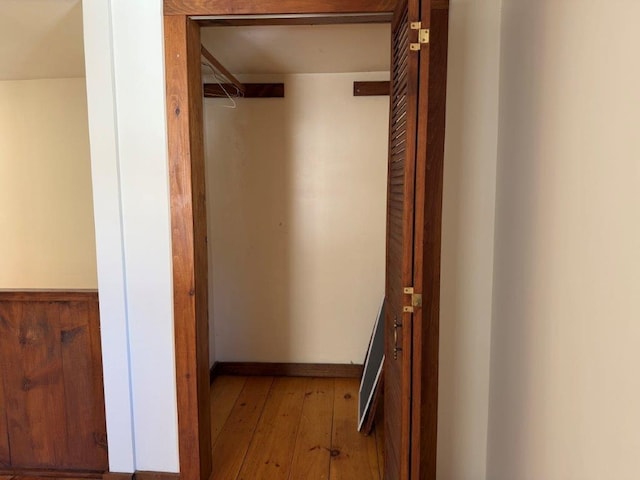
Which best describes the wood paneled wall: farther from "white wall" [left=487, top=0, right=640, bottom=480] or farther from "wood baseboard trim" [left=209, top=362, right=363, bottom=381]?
"white wall" [left=487, top=0, right=640, bottom=480]

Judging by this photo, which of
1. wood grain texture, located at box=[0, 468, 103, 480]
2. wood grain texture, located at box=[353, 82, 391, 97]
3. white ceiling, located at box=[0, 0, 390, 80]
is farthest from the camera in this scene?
wood grain texture, located at box=[353, 82, 391, 97]

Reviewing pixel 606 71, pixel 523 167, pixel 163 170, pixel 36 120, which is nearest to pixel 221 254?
pixel 163 170

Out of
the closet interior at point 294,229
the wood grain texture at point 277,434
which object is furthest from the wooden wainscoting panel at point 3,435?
the wood grain texture at point 277,434

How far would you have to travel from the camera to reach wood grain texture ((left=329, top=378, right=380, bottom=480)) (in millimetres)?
2037

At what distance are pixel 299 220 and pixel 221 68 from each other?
1.11m

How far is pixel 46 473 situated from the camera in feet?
6.61

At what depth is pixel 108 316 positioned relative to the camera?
1812mm

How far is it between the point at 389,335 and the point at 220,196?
69.4 inches

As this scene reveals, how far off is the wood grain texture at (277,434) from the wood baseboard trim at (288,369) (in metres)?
0.08

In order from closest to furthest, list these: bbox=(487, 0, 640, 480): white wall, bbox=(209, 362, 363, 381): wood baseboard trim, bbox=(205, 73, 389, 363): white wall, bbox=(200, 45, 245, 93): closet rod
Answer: bbox=(487, 0, 640, 480): white wall → bbox=(200, 45, 245, 93): closet rod → bbox=(205, 73, 389, 363): white wall → bbox=(209, 362, 363, 381): wood baseboard trim

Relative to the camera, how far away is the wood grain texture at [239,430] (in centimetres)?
207

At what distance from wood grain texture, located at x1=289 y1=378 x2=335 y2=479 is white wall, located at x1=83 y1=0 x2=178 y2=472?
0.64 m

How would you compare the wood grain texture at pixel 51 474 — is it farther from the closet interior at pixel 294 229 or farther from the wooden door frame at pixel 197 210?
the closet interior at pixel 294 229

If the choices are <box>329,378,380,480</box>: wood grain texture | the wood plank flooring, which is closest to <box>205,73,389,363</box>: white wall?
the wood plank flooring
